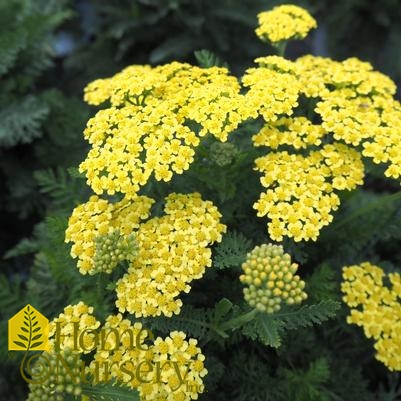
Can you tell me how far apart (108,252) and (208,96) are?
604 mm

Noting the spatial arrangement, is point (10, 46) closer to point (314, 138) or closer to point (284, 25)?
point (284, 25)

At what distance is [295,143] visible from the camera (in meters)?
1.86

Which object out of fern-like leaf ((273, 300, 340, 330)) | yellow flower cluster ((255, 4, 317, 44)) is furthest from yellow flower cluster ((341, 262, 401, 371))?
yellow flower cluster ((255, 4, 317, 44))

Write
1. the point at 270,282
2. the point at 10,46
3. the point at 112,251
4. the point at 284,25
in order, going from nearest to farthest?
the point at 270,282 < the point at 112,251 < the point at 284,25 < the point at 10,46

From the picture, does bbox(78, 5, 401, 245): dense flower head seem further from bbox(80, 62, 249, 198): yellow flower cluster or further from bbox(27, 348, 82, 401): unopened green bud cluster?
bbox(27, 348, 82, 401): unopened green bud cluster

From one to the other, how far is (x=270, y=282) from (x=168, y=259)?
13.5 inches

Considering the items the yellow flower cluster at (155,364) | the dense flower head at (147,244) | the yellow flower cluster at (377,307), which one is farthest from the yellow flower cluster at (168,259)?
the yellow flower cluster at (377,307)

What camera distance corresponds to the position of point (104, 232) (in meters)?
1.73

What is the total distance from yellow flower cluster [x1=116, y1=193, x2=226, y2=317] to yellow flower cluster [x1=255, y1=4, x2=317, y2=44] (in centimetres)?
79

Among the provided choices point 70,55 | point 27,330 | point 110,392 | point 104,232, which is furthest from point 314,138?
point 70,55

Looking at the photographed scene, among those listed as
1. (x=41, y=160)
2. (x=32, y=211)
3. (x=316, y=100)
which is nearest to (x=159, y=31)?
(x=41, y=160)

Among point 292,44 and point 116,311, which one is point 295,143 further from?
point 292,44

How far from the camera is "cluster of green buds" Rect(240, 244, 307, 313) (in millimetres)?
1482

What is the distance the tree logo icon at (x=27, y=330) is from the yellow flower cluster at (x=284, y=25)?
136 cm
